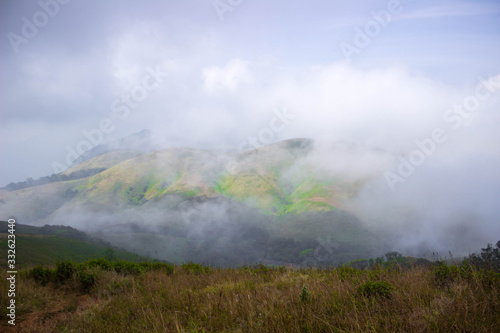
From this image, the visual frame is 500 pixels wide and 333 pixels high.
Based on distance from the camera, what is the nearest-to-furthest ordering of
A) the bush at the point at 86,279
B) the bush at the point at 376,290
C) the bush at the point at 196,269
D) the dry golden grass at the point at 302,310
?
the dry golden grass at the point at 302,310 → the bush at the point at 376,290 → the bush at the point at 86,279 → the bush at the point at 196,269

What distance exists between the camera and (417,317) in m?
4.25

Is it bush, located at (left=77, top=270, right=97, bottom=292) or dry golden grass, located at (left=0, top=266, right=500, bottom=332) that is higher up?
bush, located at (left=77, top=270, right=97, bottom=292)

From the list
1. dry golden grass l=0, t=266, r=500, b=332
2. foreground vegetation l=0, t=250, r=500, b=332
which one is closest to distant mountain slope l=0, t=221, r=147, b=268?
foreground vegetation l=0, t=250, r=500, b=332

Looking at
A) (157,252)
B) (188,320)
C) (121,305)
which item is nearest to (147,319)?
(188,320)

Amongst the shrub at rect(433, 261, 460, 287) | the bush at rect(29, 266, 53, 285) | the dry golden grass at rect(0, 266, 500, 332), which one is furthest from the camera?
the bush at rect(29, 266, 53, 285)

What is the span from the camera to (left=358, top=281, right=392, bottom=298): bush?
5.51 meters

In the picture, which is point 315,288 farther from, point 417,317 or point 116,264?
point 116,264

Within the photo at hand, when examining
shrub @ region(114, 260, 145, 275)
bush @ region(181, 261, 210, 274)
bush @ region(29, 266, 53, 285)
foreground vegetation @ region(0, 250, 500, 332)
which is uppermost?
bush @ region(29, 266, 53, 285)

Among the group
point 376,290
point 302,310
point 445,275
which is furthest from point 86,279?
point 445,275

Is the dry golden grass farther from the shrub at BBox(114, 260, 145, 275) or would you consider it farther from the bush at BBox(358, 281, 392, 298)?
the shrub at BBox(114, 260, 145, 275)

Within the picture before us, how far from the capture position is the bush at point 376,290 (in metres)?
5.51

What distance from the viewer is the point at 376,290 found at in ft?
18.5

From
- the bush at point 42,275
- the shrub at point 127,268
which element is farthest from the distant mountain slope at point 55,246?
A: the shrub at point 127,268

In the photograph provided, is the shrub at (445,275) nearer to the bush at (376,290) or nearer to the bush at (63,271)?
the bush at (376,290)
